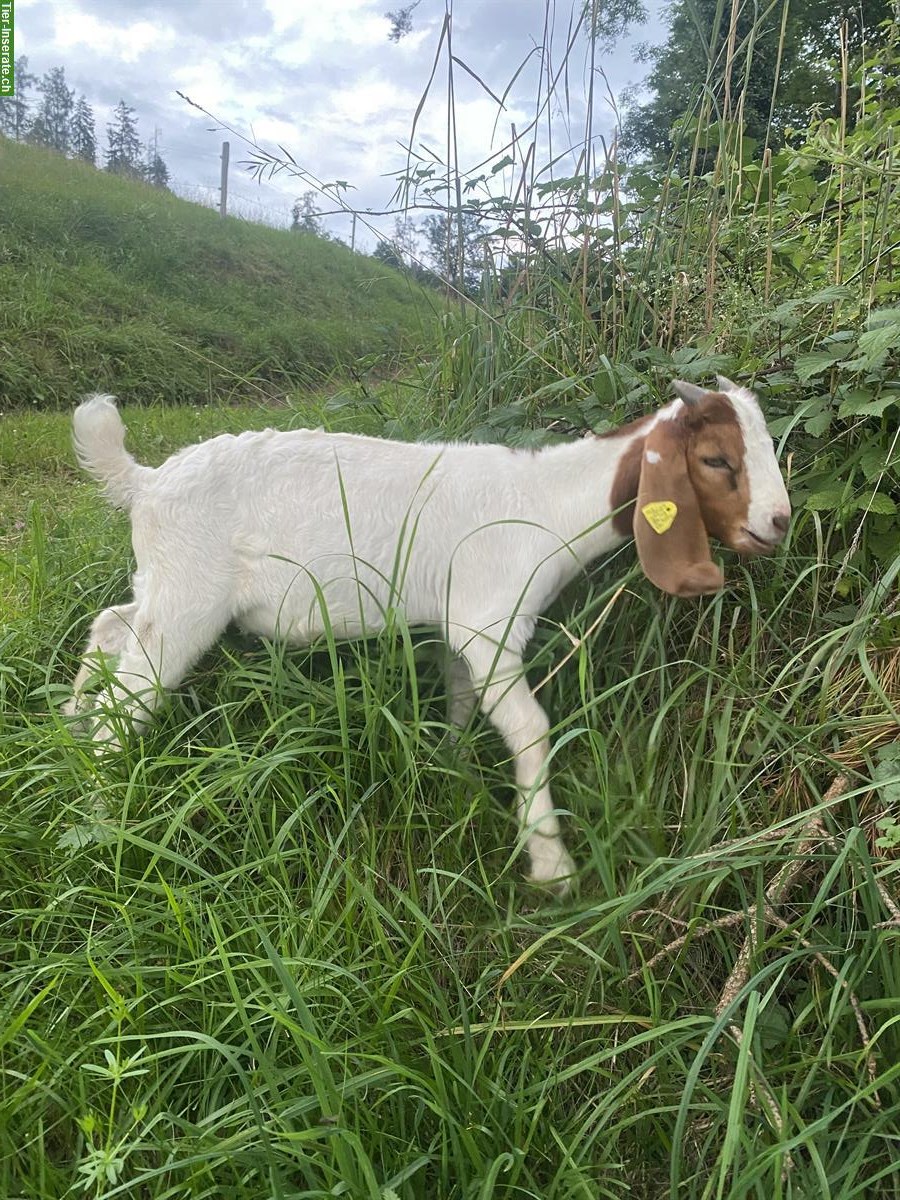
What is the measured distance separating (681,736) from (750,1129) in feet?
2.69

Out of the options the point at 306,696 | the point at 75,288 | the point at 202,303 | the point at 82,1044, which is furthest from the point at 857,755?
the point at 202,303

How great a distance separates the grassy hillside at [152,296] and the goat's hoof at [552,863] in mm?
3038

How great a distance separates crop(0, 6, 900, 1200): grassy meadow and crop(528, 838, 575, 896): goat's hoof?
0.14 ft

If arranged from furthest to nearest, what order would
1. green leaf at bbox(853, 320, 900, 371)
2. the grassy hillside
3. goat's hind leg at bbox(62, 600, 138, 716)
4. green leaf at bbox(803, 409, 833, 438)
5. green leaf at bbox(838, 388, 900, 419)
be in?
1. the grassy hillside
2. goat's hind leg at bbox(62, 600, 138, 716)
3. green leaf at bbox(803, 409, 833, 438)
4. green leaf at bbox(838, 388, 900, 419)
5. green leaf at bbox(853, 320, 900, 371)

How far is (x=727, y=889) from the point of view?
169cm

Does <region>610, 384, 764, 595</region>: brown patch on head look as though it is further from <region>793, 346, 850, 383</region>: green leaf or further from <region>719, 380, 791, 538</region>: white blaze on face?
<region>793, 346, 850, 383</region>: green leaf

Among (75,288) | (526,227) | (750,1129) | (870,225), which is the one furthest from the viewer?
(75,288)

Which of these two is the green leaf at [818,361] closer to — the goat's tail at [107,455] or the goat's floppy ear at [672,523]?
the goat's floppy ear at [672,523]

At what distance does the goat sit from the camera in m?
1.85

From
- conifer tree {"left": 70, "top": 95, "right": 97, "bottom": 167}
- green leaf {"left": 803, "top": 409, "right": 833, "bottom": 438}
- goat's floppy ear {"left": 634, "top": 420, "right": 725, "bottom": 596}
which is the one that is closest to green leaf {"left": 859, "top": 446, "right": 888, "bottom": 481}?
green leaf {"left": 803, "top": 409, "right": 833, "bottom": 438}

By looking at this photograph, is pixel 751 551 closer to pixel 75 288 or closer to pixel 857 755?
pixel 857 755

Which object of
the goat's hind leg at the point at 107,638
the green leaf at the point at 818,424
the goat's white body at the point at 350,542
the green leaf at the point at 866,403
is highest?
the green leaf at the point at 866,403

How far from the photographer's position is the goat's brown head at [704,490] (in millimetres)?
1719

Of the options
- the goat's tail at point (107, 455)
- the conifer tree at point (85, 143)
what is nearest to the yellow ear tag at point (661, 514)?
the goat's tail at point (107, 455)
